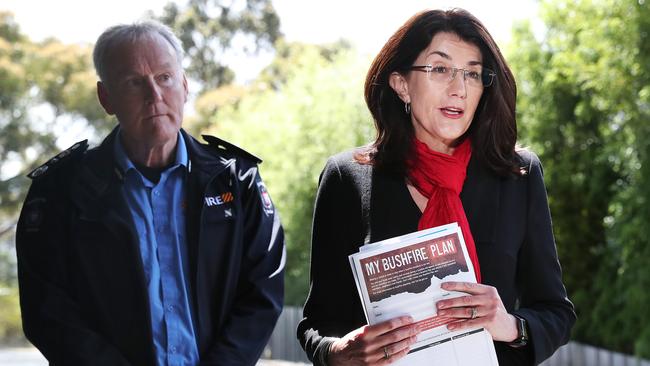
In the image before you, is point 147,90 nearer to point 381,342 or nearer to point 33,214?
point 33,214

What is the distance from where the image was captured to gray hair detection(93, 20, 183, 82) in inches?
122

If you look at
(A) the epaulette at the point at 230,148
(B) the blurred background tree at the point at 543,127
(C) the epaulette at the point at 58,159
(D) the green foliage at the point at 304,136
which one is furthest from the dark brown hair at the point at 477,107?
(D) the green foliage at the point at 304,136

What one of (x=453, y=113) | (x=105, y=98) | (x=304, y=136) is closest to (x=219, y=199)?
(x=105, y=98)

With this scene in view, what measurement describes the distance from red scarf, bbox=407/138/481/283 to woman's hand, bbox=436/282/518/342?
15cm

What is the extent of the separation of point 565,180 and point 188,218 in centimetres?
1035

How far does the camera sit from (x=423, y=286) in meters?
2.43

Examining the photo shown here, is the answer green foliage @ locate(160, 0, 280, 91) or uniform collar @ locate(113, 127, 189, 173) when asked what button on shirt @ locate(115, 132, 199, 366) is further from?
green foliage @ locate(160, 0, 280, 91)

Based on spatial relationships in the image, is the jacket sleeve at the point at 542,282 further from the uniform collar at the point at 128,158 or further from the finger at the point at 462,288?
the uniform collar at the point at 128,158

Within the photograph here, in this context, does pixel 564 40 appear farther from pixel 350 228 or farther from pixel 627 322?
pixel 350 228

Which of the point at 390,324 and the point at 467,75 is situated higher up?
the point at 467,75

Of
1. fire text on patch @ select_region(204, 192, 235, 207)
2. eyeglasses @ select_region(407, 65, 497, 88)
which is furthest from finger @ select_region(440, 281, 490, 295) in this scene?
fire text on patch @ select_region(204, 192, 235, 207)

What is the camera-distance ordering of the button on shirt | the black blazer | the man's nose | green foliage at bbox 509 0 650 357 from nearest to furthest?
the black blazer
the button on shirt
the man's nose
green foliage at bbox 509 0 650 357

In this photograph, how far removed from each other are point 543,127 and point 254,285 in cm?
1003

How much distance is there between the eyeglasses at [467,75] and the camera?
8.72 feet
